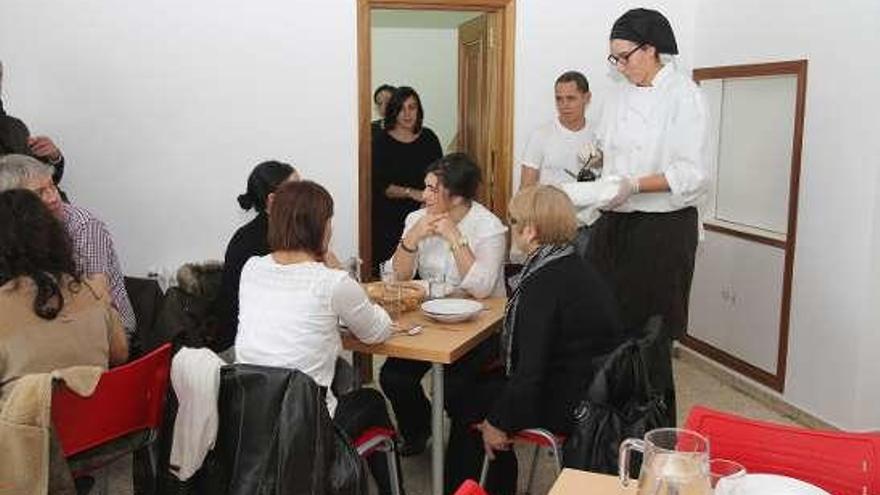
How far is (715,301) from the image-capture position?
4.16m

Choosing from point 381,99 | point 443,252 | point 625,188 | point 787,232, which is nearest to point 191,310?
point 443,252

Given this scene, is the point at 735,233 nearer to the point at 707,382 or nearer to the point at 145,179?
the point at 707,382

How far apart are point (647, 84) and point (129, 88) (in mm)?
2205

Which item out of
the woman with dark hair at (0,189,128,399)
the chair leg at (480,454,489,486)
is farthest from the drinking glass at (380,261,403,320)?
the woman with dark hair at (0,189,128,399)

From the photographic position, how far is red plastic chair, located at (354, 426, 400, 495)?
89.4 inches

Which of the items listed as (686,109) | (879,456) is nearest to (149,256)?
(686,109)

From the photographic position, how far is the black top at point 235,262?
2.72 m

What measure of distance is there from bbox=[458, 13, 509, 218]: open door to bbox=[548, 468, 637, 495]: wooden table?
2.42 meters

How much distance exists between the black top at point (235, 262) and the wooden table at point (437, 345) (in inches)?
20.3

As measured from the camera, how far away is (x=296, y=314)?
210 centimetres

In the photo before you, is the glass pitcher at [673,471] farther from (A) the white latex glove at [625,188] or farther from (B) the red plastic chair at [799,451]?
(A) the white latex glove at [625,188]

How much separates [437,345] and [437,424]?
1.01ft

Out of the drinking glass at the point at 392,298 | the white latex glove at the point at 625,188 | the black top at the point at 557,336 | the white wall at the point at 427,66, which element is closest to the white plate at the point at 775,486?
the black top at the point at 557,336

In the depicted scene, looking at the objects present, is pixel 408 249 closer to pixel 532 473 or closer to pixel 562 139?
pixel 532 473
